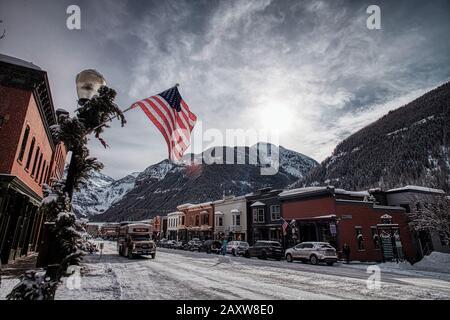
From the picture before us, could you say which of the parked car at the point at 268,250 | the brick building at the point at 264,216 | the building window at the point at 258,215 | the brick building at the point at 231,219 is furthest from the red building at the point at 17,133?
the brick building at the point at 231,219

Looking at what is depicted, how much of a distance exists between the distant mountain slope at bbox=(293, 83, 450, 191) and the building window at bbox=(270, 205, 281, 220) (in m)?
59.6

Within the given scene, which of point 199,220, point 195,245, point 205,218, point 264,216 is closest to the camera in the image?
point 264,216

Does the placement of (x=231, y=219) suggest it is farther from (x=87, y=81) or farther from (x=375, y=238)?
(x=87, y=81)

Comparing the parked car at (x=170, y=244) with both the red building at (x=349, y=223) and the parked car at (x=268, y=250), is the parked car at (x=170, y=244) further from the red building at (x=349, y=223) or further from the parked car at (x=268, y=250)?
the parked car at (x=268, y=250)

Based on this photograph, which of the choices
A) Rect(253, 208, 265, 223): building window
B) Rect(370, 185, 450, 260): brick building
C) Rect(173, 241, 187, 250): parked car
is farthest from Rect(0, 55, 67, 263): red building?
Rect(370, 185, 450, 260): brick building

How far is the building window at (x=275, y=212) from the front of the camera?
117 feet

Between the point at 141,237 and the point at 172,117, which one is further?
the point at 141,237

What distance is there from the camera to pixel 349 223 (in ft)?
87.1

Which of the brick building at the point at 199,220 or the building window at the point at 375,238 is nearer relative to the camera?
the building window at the point at 375,238

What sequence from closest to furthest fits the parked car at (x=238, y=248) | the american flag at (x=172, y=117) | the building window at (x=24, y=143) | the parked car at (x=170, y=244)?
the american flag at (x=172, y=117), the building window at (x=24, y=143), the parked car at (x=238, y=248), the parked car at (x=170, y=244)

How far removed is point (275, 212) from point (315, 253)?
14792mm

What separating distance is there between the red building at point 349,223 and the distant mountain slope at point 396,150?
191ft

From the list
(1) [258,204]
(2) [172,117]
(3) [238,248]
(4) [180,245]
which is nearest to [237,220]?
(1) [258,204]
